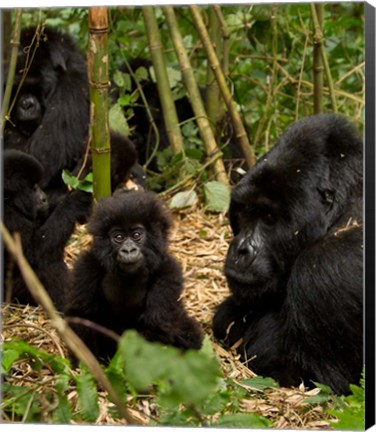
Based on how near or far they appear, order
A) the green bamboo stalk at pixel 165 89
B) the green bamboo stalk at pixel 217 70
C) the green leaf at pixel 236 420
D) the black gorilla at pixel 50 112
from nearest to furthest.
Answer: the green leaf at pixel 236 420
the green bamboo stalk at pixel 217 70
the green bamboo stalk at pixel 165 89
the black gorilla at pixel 50 112

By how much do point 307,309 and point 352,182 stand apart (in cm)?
64

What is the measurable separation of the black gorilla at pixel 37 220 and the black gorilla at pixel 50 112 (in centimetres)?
114

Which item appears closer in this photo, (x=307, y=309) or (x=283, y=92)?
(x=307, y=309)

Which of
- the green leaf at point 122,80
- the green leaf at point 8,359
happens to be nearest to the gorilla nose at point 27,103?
the green leaf at point 122,80

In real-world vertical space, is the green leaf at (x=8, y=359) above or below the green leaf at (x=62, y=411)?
above

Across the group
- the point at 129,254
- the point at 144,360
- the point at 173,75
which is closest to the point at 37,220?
the point at 129,254

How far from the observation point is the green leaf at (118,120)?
636 cm

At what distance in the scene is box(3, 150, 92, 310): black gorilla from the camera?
498cm

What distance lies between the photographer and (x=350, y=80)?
660 cm

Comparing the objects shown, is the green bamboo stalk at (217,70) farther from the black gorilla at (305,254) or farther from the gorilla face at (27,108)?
the black gorilla at (305,254)

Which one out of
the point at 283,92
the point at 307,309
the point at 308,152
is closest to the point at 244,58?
the point at 283,92

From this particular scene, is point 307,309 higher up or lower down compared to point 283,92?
lower down

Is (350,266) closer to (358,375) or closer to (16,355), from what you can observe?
(358,375)

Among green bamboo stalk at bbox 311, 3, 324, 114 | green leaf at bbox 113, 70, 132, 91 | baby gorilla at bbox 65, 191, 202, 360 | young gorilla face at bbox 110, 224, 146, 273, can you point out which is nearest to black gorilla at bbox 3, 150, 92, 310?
baby gorilla at bbox 65, 191, 202, 360
